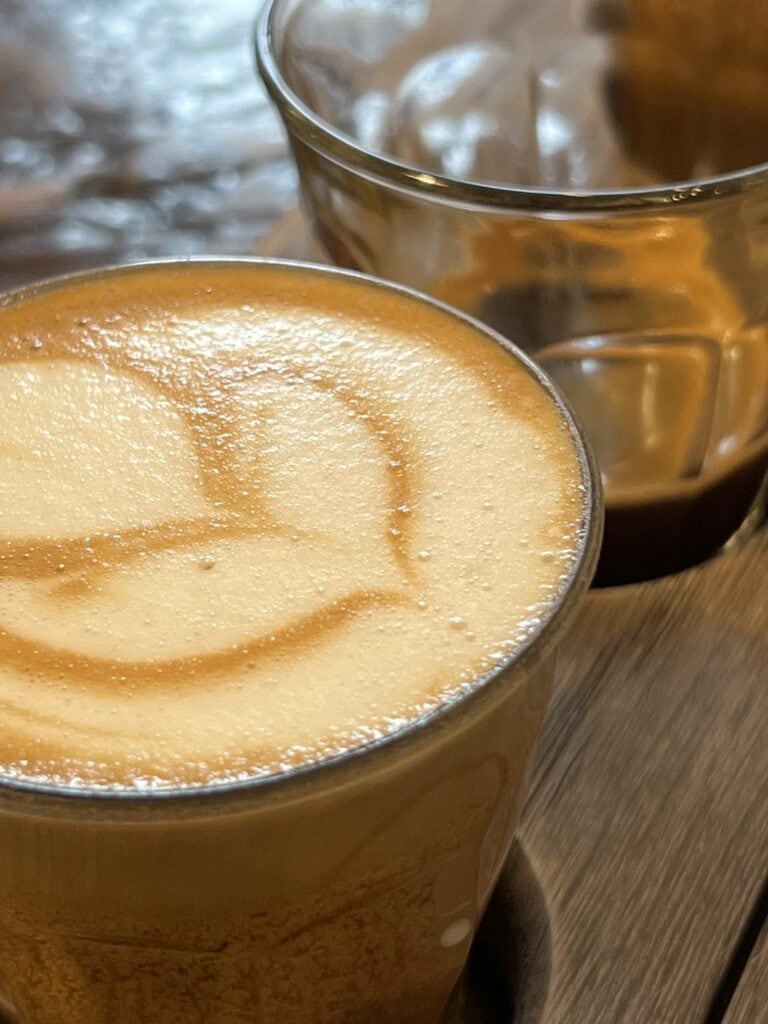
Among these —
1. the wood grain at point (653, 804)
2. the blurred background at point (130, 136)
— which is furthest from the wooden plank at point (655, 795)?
the blurred background at point (130, 136)

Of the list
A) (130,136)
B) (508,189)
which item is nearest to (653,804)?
(508,189)

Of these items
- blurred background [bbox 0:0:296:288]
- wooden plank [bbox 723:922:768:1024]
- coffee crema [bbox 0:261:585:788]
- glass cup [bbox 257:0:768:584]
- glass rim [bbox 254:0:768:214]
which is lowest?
wooden plank [bbox 723:922:768:1024]

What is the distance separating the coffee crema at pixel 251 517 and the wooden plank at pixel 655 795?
7.2 inches

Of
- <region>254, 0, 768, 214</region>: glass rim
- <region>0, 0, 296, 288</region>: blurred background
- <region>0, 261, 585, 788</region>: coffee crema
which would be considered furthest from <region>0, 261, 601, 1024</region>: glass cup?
<region>0, 0, 296, 288</region>: blurred background

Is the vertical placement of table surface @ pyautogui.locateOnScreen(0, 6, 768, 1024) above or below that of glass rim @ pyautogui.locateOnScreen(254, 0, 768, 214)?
below

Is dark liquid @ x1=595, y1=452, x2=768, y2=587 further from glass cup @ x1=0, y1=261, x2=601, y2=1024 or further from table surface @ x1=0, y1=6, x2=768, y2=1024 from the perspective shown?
glass cup @ x1=0, y1=261, x2=601, y2=1024

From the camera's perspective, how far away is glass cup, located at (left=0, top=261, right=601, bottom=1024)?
1.22 ft

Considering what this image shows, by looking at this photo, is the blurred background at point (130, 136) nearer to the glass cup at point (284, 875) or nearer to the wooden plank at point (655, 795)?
the wooden plank at point (655, 795)

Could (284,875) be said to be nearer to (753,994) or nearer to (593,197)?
(753,994)

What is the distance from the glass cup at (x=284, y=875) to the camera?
1.22ft

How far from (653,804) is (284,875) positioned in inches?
9.4

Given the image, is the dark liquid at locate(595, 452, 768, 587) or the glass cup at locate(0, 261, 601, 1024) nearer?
the glass cup at locate(0, 261, 601, 1024)

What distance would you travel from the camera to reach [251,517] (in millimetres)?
456

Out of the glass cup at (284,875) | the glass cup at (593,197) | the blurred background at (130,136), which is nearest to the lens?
the glass cup at (284,875)
